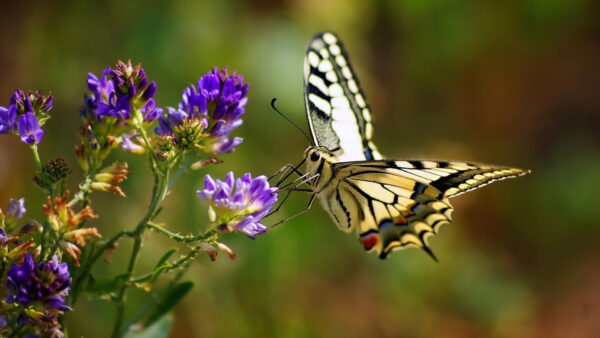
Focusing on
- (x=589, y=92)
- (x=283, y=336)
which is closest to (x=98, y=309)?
(x=283, y=336)

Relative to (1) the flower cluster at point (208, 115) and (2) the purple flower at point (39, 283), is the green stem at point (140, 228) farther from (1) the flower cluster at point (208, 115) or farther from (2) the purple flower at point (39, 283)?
(2) the purple flower at point (39, 283)

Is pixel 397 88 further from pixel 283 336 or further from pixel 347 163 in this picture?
pixel 347 163

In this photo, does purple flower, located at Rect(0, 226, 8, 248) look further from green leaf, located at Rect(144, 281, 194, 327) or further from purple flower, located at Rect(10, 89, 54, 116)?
green leaf, located at Rect(144, 281, 194, 327)

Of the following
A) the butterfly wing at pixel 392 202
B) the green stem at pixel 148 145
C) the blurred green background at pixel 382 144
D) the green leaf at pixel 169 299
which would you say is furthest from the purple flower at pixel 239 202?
the blurred green background at pixel 382 144

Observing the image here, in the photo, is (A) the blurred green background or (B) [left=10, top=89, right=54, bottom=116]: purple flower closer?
(B) [left=10, top=89, right=54, bottom=116]: purple flower

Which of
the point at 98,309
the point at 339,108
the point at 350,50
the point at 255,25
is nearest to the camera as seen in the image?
the point at 339,108

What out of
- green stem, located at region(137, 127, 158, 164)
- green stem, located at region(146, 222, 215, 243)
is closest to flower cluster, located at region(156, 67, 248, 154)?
green stem, located at region(137, 127, 158, 164)
